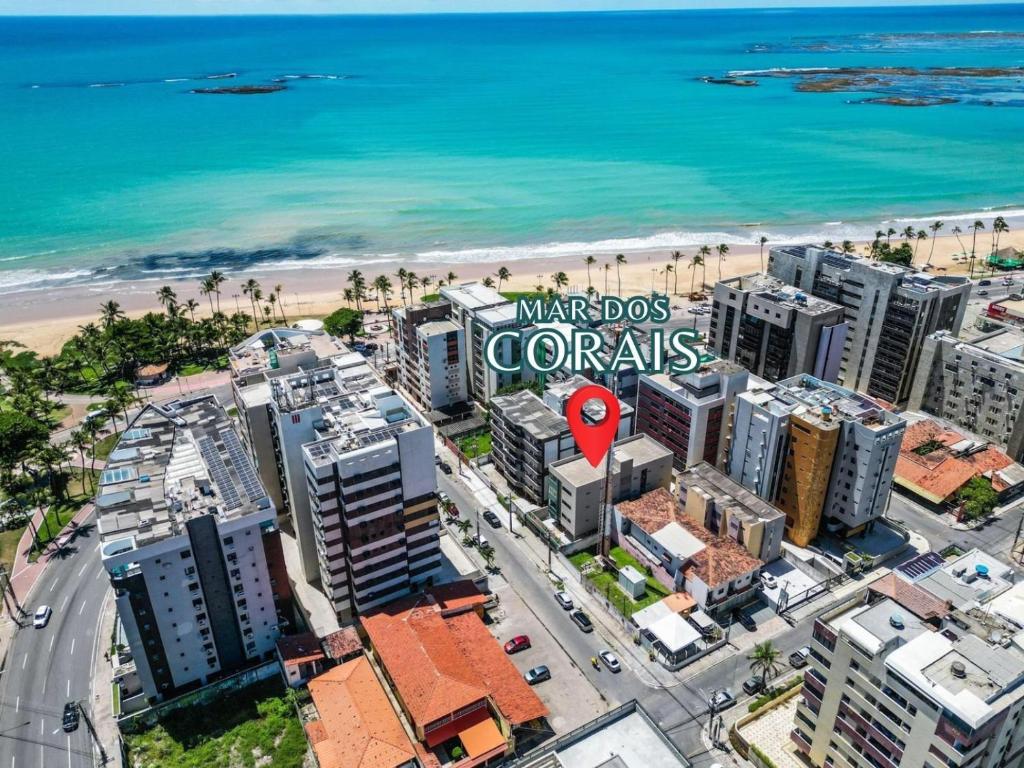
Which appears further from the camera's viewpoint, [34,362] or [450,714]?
[34,362]

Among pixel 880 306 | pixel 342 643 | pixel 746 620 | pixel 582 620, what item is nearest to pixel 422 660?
pixel 342 643

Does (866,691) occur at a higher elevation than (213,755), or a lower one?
higher

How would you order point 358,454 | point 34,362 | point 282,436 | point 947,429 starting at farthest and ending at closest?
point 34,362 → point 947,429 → point 282,436 → point 358,454

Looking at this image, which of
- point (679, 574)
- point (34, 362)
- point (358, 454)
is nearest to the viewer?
point (358, 454)

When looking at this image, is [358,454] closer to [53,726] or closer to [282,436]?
[282,436]

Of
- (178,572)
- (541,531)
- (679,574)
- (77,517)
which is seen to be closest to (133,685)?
(178,572)

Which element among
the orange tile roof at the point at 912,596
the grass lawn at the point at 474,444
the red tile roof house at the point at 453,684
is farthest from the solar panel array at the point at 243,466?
the orange tile roof at the point at 912,596

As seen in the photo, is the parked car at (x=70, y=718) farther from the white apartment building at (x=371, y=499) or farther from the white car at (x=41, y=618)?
the white apartment building at (x=371, y=499)

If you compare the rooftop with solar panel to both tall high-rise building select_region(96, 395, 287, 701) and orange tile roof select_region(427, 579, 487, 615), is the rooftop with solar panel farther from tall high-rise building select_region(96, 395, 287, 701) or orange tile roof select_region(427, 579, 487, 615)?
orange tile roof select_region(427, 579, 487, 615)
